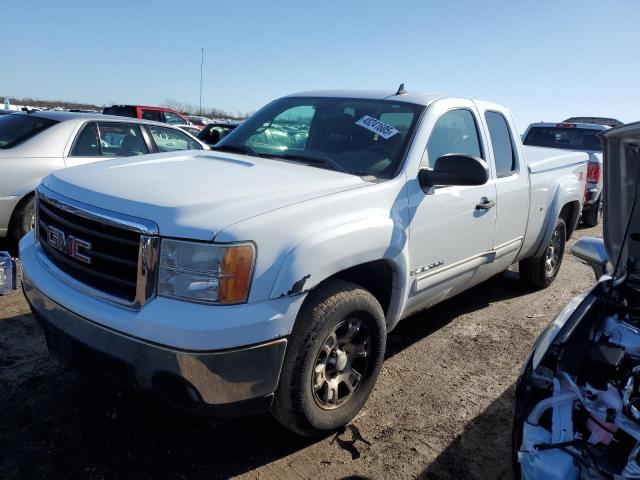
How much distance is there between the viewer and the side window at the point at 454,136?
3.49 meters

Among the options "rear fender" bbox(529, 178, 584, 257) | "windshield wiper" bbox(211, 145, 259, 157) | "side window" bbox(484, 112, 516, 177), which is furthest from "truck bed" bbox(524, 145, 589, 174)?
"windshield wiper" bbox(211, 145, 259, 157)

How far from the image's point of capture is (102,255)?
241 centimetres

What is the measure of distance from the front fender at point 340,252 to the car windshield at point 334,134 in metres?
0.44

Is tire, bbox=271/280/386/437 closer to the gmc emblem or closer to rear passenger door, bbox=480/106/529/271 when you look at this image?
the gmc emblem

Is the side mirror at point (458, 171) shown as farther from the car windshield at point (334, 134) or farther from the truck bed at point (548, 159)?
the truck bed at point (548, 159)

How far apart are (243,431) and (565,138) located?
918cm

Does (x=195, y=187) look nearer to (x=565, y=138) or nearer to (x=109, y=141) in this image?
(x=109, y=141)

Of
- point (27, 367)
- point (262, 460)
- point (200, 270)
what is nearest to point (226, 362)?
point (200, 270)

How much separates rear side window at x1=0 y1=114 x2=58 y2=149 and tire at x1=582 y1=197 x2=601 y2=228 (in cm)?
886

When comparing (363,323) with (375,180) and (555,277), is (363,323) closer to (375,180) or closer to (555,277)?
(375,180)

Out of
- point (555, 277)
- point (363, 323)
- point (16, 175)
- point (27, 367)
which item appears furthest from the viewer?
point (555, 277)

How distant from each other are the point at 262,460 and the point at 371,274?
3.90 ft

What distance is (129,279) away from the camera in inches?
91.4

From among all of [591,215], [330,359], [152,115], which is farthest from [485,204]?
[152,115]
